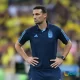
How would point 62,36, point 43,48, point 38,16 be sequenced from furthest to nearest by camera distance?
1. point 62,36
2. point 38,16
3. point 43,48

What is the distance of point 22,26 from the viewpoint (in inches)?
592

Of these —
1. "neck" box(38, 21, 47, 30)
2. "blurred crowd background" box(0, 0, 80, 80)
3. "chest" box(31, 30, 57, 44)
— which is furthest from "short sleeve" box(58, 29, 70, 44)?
"blurred crowd background" box(0, 0, 80, 80)

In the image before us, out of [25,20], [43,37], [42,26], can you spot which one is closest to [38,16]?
[42,26]

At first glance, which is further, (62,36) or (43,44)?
(62,36)

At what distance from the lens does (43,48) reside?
21.4 ft

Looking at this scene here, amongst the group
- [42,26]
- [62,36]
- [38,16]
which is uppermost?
[38,16]

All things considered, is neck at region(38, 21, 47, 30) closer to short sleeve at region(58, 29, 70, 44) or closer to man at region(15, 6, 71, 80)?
man at region(15, 6, 71, 80)

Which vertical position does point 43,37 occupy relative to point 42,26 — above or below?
below

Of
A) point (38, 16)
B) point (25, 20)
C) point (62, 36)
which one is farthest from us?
point (25, 20)

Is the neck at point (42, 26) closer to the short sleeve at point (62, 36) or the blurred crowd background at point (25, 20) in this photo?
the short sleeve at point (62, 36)

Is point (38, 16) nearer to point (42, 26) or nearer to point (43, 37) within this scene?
point (42, 26)

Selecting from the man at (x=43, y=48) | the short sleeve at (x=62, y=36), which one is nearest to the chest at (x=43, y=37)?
the man at (x=43, y=48)

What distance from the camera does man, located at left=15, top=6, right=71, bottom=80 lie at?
6551mm

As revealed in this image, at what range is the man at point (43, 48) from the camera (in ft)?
21.5
